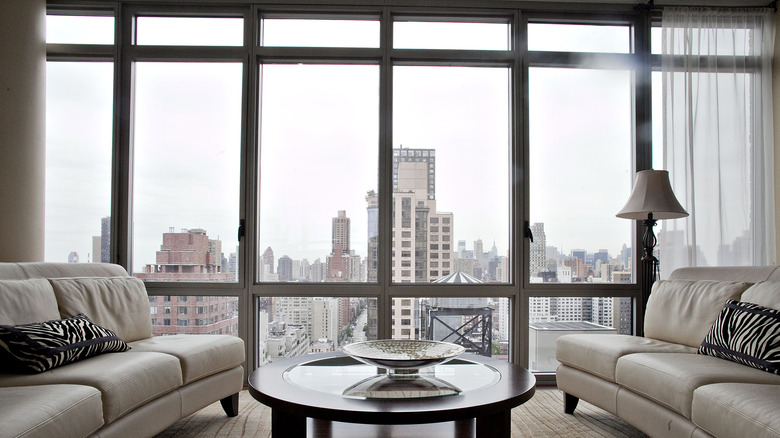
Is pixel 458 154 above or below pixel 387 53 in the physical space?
below

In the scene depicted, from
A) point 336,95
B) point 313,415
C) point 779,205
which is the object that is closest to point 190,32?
point 336,95

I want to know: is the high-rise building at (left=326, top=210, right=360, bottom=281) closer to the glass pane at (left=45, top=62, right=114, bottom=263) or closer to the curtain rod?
the glass pane at (left=45, top=62, right=114, bottom=263)

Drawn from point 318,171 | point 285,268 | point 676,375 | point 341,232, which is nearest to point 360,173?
point 318,171

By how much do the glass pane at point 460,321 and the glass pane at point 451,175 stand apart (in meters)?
0.16

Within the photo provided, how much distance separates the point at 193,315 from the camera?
12.9ft

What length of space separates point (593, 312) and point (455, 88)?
1915mm

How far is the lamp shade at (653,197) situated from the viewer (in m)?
3.41

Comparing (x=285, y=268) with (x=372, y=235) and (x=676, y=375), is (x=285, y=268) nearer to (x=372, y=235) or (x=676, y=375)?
(x=372, y=235)

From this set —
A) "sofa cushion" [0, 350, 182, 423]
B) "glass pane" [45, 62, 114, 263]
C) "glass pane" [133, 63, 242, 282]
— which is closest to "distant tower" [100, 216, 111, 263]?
"glass pane" [45, 62, 114, 263]

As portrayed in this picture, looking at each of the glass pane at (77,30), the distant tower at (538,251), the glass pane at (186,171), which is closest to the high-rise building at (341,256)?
the glass pane at (186,171)

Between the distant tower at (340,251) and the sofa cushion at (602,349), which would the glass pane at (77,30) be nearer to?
the distant tower at (340,251)

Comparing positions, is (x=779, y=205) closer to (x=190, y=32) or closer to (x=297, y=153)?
(x=297, y=153)

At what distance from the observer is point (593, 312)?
405 cm

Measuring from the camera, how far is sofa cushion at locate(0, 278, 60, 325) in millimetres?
2367
